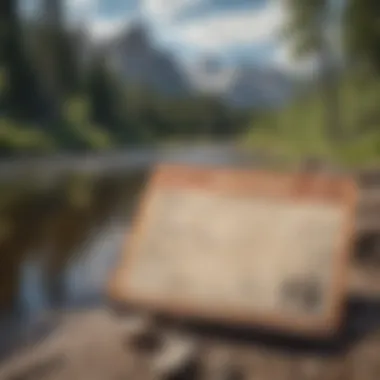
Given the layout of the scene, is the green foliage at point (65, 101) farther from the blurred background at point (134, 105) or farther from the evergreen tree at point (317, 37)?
the evergreen tree at point (317, 37)

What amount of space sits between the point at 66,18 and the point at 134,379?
0.68 metres

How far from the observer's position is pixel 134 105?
1298 millimetres

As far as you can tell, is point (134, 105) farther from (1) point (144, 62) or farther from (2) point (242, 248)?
(2) point (242, 248)

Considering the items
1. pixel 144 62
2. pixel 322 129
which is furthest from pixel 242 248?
pixel 144 62

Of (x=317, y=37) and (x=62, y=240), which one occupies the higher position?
(x=317, y=37)

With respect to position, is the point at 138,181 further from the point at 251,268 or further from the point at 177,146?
the point at 251,268

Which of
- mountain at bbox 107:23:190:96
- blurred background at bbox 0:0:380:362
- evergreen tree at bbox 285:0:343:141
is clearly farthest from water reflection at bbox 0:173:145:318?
evergreen tree at bbox 285:0:343:141

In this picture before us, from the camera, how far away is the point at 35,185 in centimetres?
129

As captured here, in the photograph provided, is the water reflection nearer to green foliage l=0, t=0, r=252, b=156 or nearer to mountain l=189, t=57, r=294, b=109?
green foliage l=0, t=0, r=252, b=156

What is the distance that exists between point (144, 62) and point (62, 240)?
0.36 m

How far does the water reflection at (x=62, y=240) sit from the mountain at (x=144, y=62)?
A: 0.59ft

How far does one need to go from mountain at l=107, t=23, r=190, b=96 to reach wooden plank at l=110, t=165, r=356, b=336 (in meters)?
0.16

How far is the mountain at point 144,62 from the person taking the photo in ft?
4.20

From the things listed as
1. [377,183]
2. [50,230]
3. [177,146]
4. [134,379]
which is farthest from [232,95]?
[134,379]
